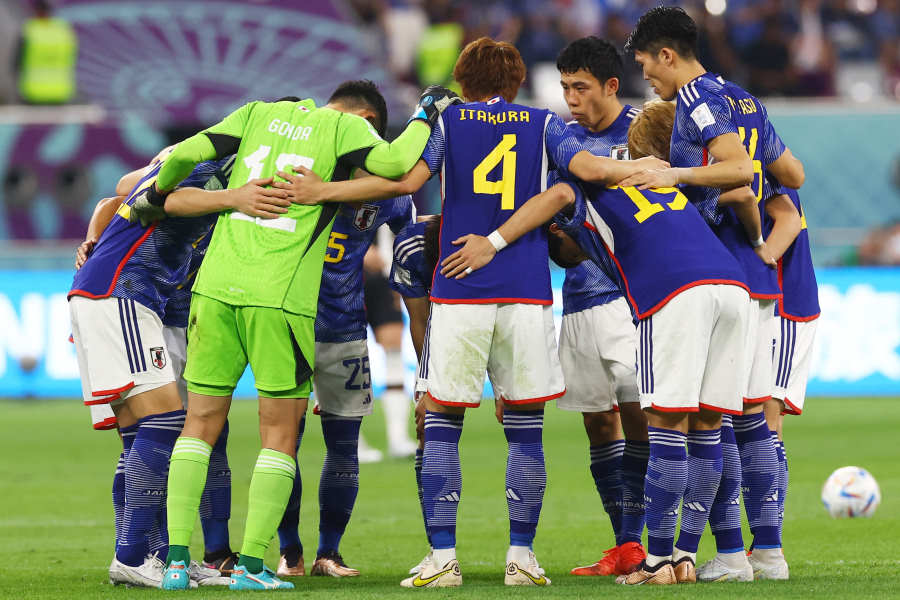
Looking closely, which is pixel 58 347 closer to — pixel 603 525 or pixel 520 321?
pixel 603 525

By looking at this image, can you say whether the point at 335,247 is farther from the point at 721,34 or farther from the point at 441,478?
the point at 721,34

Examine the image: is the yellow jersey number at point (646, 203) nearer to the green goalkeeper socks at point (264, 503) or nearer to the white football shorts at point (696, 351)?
the white football shorts at point (696, 351)

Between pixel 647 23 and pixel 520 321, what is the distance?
1356 millimetres

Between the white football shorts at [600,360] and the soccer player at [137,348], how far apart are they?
1.76m

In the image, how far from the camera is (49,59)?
1938 centimetres

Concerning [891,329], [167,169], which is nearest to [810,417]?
[891,329]

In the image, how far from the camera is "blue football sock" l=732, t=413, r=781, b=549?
18.4ft

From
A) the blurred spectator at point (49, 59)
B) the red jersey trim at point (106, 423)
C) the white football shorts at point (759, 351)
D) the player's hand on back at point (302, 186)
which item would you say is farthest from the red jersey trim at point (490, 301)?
the blurred spectator at point (49, 59)

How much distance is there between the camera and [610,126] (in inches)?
251

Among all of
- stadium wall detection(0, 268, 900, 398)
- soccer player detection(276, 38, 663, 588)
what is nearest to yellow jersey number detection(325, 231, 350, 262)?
soccer player detection(276, 38, 663, 588)

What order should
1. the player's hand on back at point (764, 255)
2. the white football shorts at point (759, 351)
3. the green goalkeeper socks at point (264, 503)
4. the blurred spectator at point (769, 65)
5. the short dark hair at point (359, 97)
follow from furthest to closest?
the blurred spectator at point (769, 65) < the short dark hair at point (359, 97) < the player's hand on back at point (764, 255) < the white football shorts at point (759, 351) < the green goalkeeper socks at point (264, 503)

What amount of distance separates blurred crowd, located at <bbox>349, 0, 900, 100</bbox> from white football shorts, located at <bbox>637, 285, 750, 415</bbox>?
48.0 ft

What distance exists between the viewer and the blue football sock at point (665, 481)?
5250 mm

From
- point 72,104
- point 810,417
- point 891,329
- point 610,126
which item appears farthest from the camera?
point 72,104
